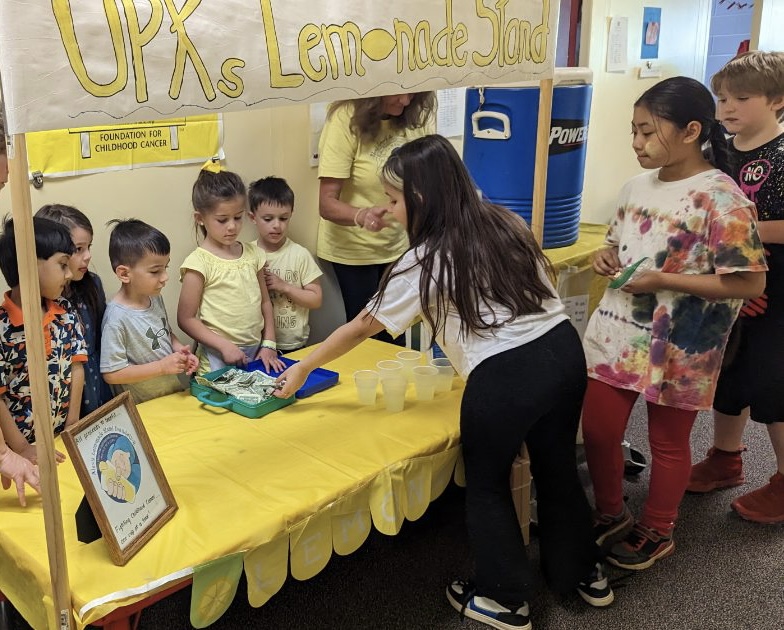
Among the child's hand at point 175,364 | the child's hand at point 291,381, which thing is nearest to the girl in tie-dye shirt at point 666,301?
the child's hand at point 291,381

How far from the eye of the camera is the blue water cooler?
259 centimetres

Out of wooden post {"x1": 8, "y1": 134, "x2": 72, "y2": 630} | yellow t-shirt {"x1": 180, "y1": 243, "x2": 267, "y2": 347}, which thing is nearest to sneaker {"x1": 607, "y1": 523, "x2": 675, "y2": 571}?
yellow t-shirt {"x1": 180, "y1": 243, "x2": 267, "y2": 347}

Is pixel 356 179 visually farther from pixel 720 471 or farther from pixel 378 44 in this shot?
pixel 720 471

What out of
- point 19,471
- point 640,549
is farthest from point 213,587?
point 640,549

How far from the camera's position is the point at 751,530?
2.44 meters

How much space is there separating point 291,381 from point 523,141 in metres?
1.22

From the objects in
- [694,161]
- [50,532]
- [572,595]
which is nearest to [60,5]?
[50,532]

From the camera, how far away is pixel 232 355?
2.28 meters

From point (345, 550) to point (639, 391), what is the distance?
0.90 metres

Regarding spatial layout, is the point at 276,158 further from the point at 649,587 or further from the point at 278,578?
the point at 649,587

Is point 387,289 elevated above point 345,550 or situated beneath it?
elevated above

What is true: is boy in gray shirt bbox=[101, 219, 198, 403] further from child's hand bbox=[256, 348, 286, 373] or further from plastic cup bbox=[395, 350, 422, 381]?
plastic cup bbox=[395, 350, 422, 381]

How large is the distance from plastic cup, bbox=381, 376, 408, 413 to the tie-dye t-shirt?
56cm

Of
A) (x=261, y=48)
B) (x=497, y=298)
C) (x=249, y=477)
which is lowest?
(x=249, y=477)
